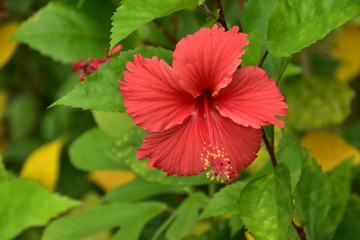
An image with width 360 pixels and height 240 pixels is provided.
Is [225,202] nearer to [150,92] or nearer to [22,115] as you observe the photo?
[150,92]

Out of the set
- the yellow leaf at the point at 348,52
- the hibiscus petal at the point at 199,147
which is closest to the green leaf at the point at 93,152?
the hibiscus petal at the point at 199,147

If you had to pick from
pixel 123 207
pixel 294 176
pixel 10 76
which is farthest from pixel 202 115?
pixel 10 76

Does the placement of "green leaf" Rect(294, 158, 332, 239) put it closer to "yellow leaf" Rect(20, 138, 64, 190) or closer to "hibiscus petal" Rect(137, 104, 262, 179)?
"hibiscus petal" Rect(137, 104, 262, 179)

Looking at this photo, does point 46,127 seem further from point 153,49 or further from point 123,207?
point 153,49

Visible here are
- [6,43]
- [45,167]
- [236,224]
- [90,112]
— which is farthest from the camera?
[90,112]

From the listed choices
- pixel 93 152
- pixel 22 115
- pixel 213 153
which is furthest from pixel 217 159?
pixel 22 115

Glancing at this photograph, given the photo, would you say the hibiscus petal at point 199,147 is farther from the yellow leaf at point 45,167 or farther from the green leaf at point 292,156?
the yellow leaf at point 45,167
